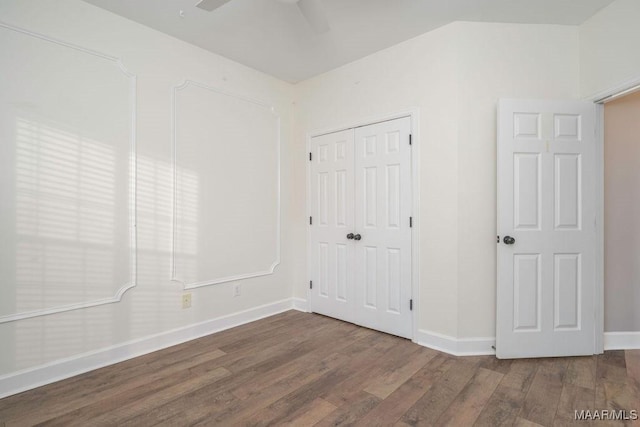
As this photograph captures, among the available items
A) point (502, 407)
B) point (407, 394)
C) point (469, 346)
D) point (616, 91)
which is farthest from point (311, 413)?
point (616, 91)

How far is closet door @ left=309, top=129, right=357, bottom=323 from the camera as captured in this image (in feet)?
10.8

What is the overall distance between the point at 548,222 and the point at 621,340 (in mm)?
1228

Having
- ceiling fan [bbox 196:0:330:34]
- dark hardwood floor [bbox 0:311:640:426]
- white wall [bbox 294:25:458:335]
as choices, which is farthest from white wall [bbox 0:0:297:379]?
white wall [bbox 294:25:458:335]

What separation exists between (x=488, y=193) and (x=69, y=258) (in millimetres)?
3291

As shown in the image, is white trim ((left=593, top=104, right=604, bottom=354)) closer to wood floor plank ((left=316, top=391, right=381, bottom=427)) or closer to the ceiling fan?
wood floor plank ((left=316, top=391, right=381, bottom=427))

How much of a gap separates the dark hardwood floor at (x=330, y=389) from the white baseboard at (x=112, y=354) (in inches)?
2.6

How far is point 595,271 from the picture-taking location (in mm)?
2479

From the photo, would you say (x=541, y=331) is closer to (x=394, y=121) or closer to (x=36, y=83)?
(x=394, y=121)

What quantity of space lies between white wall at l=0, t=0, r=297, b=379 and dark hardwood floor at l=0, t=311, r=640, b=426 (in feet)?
0.86

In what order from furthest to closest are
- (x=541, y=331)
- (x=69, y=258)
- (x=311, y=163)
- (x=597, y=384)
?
(x=311, y=163) < (x=541, y=331) < (x=69, y=258) < (x=597, y=384)

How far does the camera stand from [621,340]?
101 inches

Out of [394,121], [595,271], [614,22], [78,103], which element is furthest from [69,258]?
[614,22]

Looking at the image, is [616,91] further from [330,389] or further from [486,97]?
[330,389]

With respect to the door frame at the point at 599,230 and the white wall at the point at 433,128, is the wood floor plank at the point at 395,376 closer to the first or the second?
the white wall at the point at 433,128
